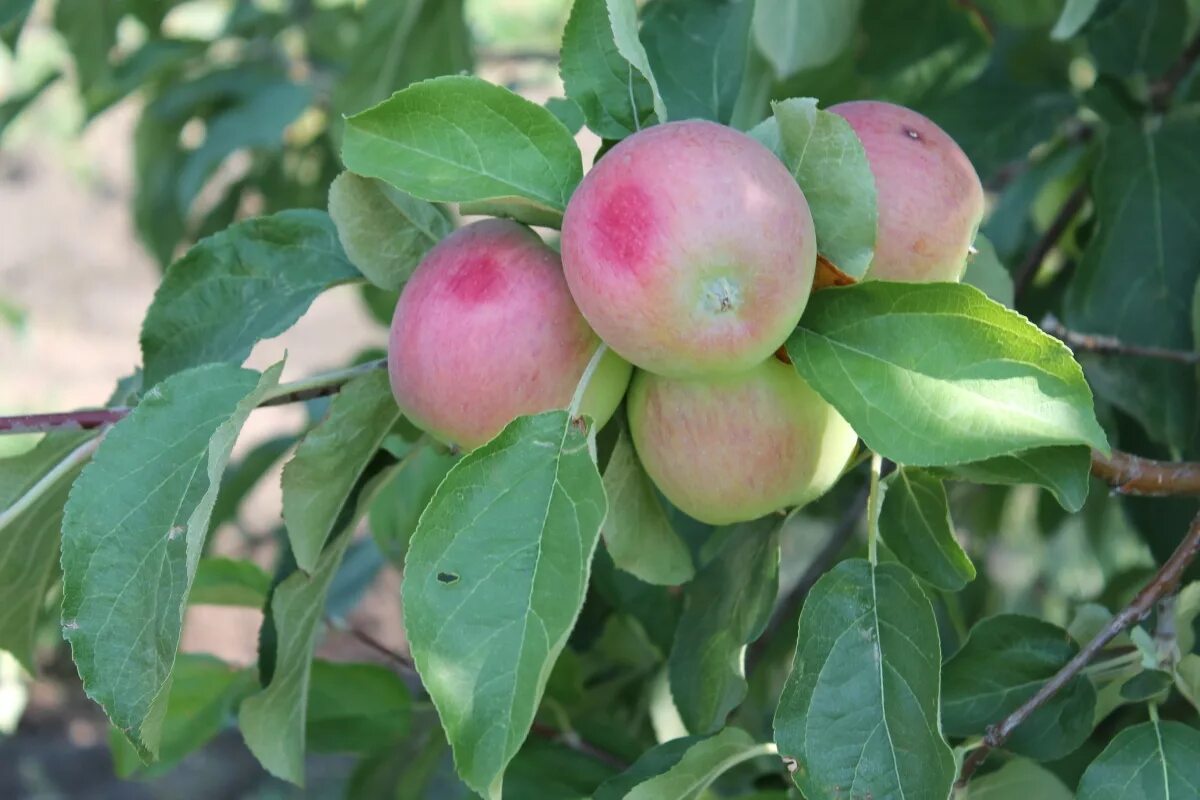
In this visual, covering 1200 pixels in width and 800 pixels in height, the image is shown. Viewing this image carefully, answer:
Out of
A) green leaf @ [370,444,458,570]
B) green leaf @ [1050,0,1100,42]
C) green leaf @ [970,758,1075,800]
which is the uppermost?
green leaf @ [1050,0,1100,42]

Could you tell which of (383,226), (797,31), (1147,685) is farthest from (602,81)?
(1147,685)

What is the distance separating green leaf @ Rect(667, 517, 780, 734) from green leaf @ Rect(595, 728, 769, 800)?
0.03 m

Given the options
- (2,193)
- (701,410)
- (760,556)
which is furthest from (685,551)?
(2,193)

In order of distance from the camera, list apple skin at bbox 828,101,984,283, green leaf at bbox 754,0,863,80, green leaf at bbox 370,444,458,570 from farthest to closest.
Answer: green leaf at bbox 370,444,458,570, green leaf at bbox 754,0,863,80, apple skin at bbox 828,101,984,283

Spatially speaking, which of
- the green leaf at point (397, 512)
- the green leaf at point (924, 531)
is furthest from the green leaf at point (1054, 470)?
the green leaf at point (397, 512)

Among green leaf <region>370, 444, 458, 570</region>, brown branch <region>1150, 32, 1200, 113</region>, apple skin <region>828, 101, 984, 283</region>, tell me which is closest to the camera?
apple skin <region>828, 101, 984, 283</region>

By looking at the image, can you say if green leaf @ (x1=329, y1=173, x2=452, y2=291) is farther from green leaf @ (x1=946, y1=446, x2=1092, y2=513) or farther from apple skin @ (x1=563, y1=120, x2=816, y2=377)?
green leaf @ (x1=946, y1=446, x2=1092, y2=513)

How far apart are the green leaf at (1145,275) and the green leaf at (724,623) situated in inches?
13.6

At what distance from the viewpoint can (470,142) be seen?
69cm

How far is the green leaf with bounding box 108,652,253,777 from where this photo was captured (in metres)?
1.11

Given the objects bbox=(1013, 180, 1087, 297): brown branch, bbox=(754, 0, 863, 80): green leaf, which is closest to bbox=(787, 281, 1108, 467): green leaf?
bbox=(754, 0, 863, 80): green leaf

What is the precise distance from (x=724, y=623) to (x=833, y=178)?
301 mm

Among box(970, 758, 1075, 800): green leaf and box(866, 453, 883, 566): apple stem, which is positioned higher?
box(866, 453, 883, 566): apple stem

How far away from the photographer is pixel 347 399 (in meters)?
0.73
